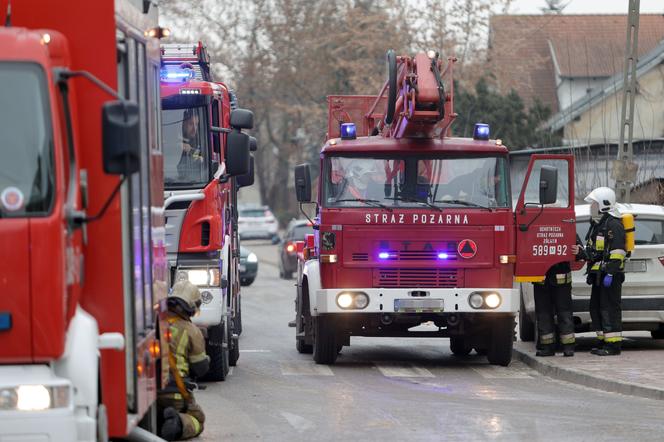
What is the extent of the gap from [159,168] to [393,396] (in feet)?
17.2

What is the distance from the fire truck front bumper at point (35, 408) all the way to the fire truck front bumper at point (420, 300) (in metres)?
9.53

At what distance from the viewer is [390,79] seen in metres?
16.7

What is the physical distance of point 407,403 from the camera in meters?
13.8

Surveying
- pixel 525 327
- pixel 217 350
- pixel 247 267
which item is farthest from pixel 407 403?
pixel 247 267

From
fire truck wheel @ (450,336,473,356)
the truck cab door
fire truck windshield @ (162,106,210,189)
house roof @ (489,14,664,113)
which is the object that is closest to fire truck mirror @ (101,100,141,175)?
fire truck windshield @ (162,106,210,189)

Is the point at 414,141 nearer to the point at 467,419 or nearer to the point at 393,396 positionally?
the point at 393,396

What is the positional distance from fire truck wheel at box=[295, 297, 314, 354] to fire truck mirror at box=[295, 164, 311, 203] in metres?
1.60

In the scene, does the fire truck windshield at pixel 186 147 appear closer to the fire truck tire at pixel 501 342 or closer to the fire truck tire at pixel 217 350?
the fire truck tire at pixel 217 350

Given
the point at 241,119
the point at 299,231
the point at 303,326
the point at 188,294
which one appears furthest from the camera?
the point at 299,231

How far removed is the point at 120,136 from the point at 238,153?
744 centimetres

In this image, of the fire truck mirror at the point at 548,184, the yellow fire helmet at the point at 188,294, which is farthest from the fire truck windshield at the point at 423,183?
the yellow fire helmet at the point at 188,294

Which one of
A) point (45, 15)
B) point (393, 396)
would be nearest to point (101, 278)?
point (45, 15)

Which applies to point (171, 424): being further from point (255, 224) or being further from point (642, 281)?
point (255, 224)

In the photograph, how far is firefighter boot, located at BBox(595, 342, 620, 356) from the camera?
1759 centimetres
